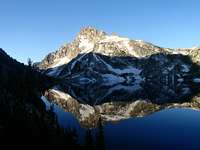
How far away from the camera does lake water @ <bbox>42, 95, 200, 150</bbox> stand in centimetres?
14488

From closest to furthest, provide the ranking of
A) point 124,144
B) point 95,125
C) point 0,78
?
point 124,144, point 0,78, point 95,125

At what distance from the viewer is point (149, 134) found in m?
163

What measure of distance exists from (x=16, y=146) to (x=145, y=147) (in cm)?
5805

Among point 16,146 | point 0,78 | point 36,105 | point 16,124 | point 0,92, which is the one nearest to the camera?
point 16,146

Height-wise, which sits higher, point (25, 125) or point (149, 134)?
point (25, 125)

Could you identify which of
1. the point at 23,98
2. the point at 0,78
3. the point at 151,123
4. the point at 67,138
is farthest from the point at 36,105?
the point at 151,123

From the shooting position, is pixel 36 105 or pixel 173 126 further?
pixel 173 126

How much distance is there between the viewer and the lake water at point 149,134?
475 feet

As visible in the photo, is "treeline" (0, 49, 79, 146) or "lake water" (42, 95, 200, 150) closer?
"treeline" (0, 49, 79, 146)

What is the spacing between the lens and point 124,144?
147 metres

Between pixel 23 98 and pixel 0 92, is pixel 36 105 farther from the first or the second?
pixel 0 92

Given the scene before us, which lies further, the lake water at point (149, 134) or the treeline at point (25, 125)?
the lake water at point (149, 134)

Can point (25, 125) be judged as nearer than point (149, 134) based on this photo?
Yes

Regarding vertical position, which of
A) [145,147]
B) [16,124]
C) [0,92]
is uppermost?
[0,92]
